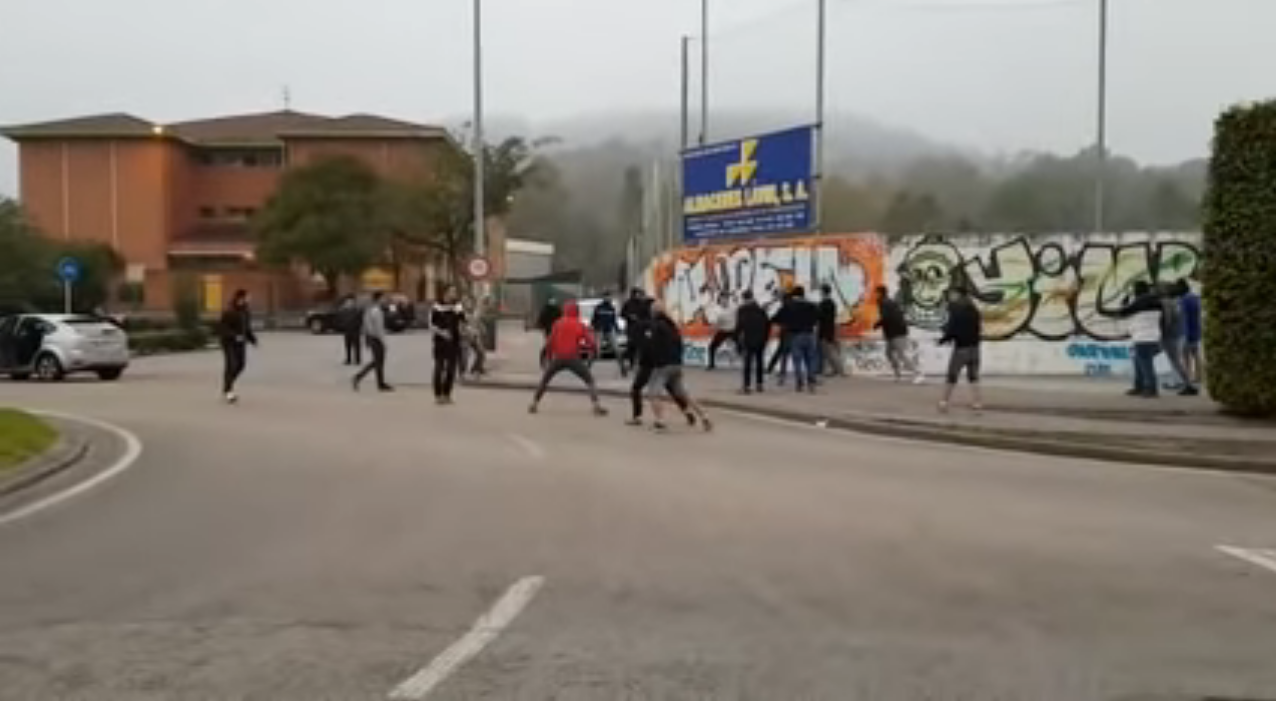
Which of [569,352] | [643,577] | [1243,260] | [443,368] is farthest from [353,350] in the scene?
[643,577]

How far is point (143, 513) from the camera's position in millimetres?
12938

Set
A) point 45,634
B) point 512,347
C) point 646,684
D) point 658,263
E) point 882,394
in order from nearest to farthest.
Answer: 1. point 646,684
2. point 45,634
3. point 882,394
4. point 658,263
5. point 512,347

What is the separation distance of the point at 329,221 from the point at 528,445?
61037 millimetres

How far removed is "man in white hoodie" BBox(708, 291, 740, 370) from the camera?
31.1 m

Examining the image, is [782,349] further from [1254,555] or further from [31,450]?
[1254,555]

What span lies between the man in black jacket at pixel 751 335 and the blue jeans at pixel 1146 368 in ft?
18.4

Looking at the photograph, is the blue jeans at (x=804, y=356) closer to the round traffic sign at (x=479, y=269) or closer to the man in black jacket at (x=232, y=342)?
the man in black jacket at (x=232, y=342)

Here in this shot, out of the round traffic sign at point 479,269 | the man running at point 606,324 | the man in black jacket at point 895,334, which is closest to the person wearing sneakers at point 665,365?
the man in black jacket at point 895,334

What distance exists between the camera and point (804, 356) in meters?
25.9

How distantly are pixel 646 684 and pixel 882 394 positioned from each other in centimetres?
1821

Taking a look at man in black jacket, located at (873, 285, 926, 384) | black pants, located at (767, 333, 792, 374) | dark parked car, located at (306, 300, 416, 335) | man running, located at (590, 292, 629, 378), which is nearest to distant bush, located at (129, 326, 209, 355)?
man running, located at (590, 292, 629, 378)

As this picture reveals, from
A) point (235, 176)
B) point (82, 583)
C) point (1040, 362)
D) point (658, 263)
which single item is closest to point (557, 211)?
point (658, 263)

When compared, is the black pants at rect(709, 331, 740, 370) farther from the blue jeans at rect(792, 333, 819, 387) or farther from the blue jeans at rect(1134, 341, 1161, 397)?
the blue jeans at rect(1134, 341, 1161, 397)

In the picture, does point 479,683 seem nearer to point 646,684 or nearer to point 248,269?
point 646,684
